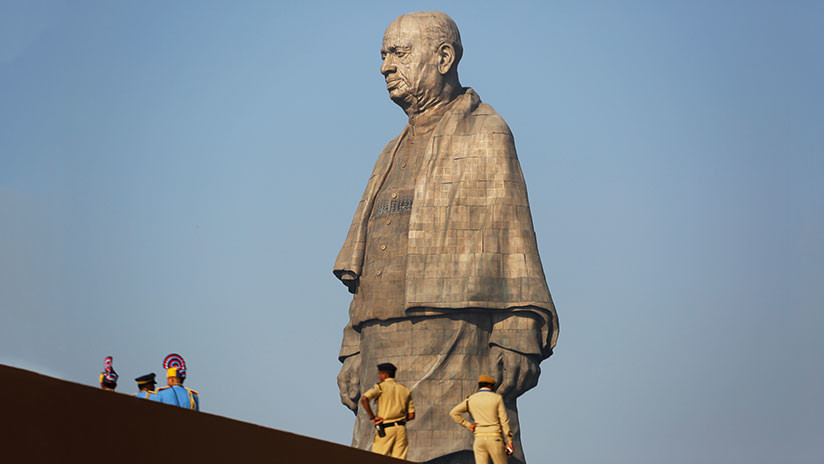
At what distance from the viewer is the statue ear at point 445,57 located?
1962 cm

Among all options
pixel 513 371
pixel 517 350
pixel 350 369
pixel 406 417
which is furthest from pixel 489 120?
pixel 406 417

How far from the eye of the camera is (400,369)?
1877 cm

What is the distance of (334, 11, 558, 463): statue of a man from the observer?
18484mm

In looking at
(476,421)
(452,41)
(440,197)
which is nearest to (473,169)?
(440,197)

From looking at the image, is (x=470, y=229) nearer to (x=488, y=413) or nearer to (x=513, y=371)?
(x=513, y=371)

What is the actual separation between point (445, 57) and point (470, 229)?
8.69 feet

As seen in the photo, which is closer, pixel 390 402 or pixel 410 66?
pixel 390 402

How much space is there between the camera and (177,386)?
12719 mm

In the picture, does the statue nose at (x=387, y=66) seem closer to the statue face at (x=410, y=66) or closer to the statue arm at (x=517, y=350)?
the statue face at (x=410, y=66)

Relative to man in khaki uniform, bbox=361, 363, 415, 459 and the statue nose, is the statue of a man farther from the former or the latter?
man in khaki uniform, bbox=361, 363, 415, 459

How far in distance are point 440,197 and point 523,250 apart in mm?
1427

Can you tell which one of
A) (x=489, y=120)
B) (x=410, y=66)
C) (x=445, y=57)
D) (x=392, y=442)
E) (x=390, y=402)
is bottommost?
(x=392, y=442)

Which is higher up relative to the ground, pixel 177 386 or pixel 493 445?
pixel 177 386

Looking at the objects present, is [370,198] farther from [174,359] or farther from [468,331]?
[174,359]
